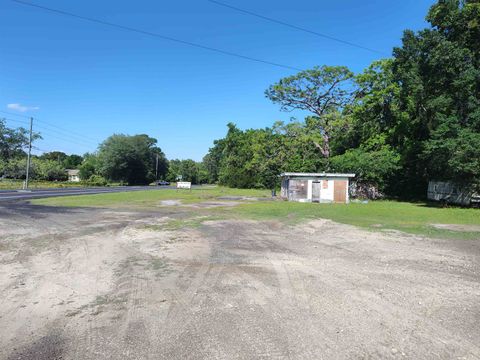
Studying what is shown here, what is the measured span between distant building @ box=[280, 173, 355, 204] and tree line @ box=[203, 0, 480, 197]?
5.12 metres

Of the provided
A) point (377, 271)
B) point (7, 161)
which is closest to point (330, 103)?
point (377, 271)

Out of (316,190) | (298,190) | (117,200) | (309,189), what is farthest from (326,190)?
(117,200)

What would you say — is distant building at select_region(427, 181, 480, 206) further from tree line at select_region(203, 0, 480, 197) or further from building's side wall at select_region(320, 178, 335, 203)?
building's side wall at select_region(320, 178, 335, 203)

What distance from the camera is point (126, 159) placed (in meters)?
83.7

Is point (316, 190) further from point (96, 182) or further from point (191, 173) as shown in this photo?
point (191, 173)

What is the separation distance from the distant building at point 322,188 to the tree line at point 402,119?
16.8 ft

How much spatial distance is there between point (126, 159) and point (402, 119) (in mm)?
64456

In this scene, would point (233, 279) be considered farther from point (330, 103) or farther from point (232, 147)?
point (232, 147)

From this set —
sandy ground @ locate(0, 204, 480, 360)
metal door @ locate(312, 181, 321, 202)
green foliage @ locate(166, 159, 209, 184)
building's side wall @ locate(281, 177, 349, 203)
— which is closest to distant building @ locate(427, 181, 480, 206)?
building's side wall @ locate(281, 177, 349, 203)

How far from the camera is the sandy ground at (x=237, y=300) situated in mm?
3793

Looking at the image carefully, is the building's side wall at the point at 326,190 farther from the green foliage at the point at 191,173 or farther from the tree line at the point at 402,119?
the green foliage at the point at 191,173

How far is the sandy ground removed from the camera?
12.4 ft

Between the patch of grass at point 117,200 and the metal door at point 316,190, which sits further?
the metal door at point 316,190

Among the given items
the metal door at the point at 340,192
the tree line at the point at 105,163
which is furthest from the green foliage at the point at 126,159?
the metal door at the point at 340,192
